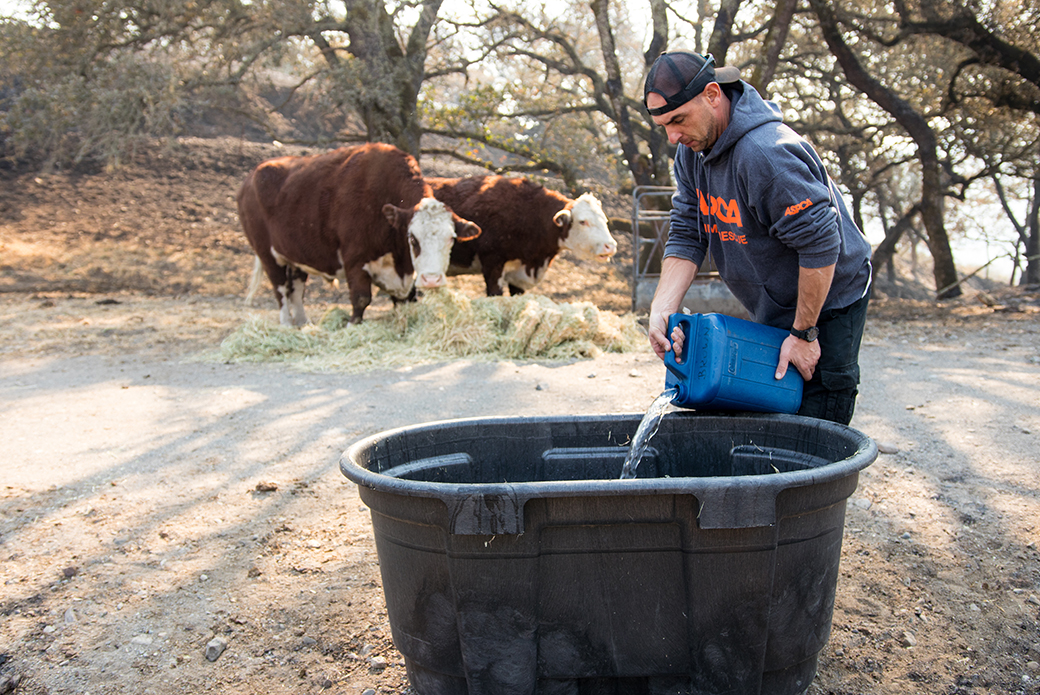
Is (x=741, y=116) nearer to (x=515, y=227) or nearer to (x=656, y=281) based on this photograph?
(x=515, y=227)

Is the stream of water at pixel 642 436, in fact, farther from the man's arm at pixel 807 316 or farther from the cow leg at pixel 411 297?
the cow leg at pixel 411 297

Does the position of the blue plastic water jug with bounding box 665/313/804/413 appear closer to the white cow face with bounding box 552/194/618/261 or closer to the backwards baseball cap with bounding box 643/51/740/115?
the backwards baseball cap with bounding box 643/51/740/115

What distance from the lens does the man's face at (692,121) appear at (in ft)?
6.95

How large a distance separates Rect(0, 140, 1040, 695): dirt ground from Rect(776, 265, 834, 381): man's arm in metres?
0.82

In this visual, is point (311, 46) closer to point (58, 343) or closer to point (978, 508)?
point (58, 343)

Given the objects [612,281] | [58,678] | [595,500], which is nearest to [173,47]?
[612,281]

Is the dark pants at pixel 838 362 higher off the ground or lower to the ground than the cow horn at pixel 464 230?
lower

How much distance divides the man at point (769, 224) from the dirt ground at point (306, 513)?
29.4 inches

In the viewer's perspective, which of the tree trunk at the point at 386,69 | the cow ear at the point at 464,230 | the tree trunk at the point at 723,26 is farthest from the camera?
the tree trunk at the point at 386,69

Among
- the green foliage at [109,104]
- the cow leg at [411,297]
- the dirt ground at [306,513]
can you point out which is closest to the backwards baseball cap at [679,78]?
the dirt ground at [306,513]

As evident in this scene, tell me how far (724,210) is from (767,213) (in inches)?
6.0

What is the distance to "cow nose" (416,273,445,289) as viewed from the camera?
751cm

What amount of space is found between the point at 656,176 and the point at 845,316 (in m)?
10.0

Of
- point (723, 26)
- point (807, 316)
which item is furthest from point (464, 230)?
point (807, 316)
